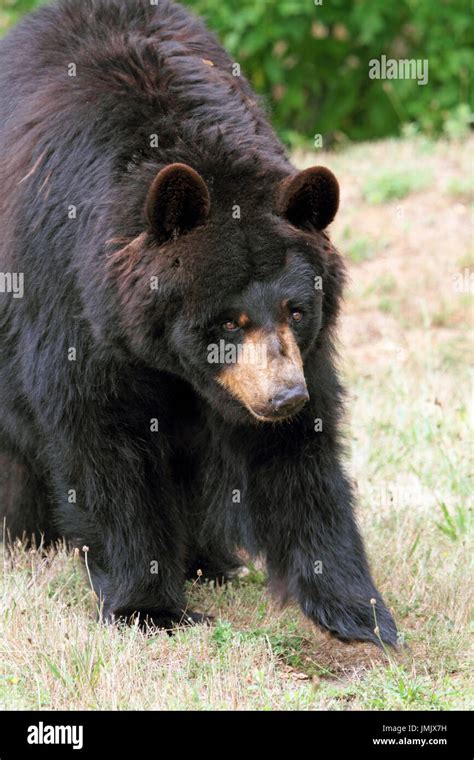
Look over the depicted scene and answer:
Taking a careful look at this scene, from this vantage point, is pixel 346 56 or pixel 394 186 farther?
pixel 346 56

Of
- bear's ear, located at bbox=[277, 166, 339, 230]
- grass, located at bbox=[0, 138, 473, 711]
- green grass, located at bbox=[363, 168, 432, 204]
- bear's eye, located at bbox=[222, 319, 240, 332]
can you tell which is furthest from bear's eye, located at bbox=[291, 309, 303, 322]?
green grass, located at bbox=[363, 168, 432, 204]

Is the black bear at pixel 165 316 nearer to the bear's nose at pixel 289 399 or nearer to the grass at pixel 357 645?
the bear's nose at pixel 289 399

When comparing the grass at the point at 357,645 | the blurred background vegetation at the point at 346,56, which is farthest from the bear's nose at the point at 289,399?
the blurred background vegetation at the point at 346,56

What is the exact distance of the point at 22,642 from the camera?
527 cm

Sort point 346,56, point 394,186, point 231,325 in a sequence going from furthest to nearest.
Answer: point 346,56, point 394,186, point 231,325

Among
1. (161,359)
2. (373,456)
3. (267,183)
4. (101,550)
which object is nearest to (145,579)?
(101,550)

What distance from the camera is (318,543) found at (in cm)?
555

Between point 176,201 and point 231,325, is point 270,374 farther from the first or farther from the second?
point 176,201

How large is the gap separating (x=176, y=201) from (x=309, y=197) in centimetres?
55

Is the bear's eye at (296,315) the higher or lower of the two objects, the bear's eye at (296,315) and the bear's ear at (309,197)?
the lower

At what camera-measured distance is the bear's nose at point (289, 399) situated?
4734 mm

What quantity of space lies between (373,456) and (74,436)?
9.16ft

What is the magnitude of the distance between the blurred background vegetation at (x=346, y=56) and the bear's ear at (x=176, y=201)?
328 inches

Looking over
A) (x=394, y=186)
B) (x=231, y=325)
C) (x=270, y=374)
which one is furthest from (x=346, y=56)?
(x=270, y=374)
